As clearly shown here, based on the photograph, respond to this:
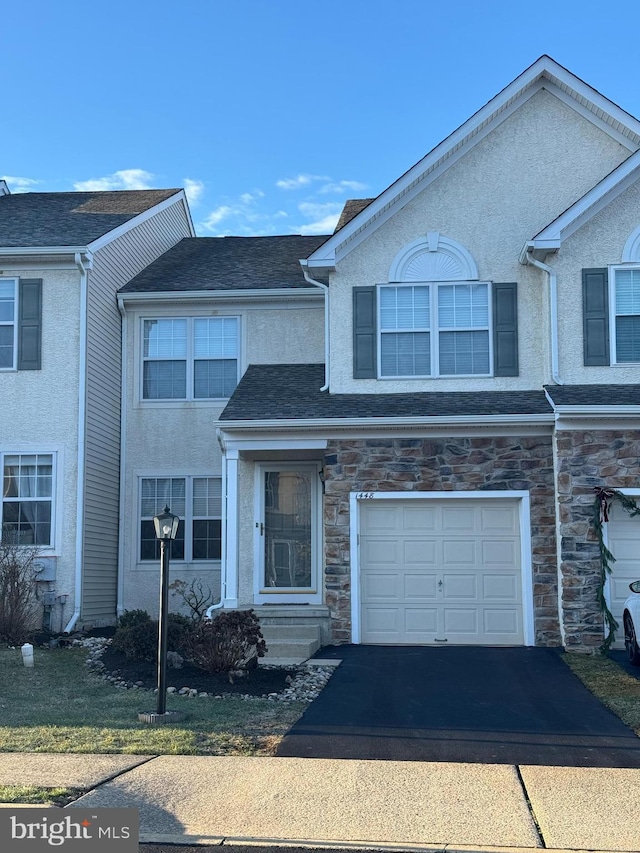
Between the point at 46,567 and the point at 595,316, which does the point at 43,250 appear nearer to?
the point at 46,567

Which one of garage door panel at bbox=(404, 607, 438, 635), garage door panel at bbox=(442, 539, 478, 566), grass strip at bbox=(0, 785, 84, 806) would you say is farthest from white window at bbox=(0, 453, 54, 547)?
grass strip at bbox=(0, 785, 84, 806)

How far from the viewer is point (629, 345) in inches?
556

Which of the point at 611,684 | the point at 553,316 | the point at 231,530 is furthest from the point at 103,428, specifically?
the point at 611,684

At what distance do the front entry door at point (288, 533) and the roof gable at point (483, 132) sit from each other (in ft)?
10.9

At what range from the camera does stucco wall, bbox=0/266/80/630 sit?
15578 millimetres

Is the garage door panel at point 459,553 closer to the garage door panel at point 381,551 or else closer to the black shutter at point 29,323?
the garage door panel at point 381,551

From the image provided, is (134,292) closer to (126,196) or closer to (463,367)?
→ (126,196)

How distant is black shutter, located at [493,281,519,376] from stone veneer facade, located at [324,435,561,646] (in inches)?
52.2

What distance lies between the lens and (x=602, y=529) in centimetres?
1315

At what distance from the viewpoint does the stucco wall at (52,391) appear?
15.6 meters

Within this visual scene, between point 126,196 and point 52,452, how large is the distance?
6.47 m

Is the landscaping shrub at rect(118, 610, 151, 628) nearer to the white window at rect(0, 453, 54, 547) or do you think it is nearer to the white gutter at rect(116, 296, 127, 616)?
the white window at rect(0, 453, 54, 547)

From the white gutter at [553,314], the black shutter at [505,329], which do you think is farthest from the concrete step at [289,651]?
the white gutter at [553,314]

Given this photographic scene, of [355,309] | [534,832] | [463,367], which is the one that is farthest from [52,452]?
[534,832]
